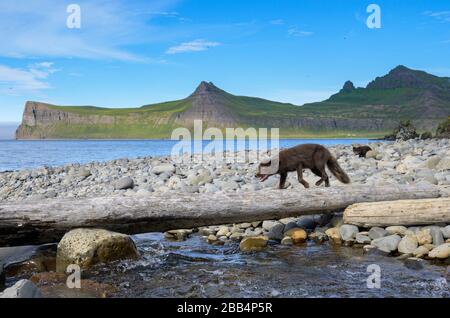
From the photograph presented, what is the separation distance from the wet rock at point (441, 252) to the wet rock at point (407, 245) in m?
0.40

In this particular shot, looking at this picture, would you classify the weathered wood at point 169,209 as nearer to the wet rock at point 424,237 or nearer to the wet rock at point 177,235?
the wet rock at point 424,237

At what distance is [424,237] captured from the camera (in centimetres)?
909

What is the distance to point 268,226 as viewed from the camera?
11.1m

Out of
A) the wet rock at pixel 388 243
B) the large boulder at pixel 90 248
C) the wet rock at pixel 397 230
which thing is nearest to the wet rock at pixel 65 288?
the large boulder at pixel 90 248

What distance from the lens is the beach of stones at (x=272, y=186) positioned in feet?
30.2

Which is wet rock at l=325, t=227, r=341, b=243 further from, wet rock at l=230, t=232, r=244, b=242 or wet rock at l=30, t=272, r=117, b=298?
wet rock at l=30, t=272, r=117, b=298

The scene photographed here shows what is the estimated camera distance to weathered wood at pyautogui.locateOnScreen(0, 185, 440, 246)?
8.50 m

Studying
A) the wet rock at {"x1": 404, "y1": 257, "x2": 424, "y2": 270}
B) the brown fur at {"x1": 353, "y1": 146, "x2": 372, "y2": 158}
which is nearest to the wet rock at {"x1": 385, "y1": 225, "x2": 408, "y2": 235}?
the wet rock at {"x1": 404, "y1": 257, "x2": 424, "y2": 270}

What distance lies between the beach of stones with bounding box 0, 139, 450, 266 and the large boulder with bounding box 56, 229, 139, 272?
141 centimetres

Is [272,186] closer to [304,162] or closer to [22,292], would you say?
[304,162]

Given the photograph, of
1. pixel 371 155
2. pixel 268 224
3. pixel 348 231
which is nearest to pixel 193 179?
pixel 268 224
